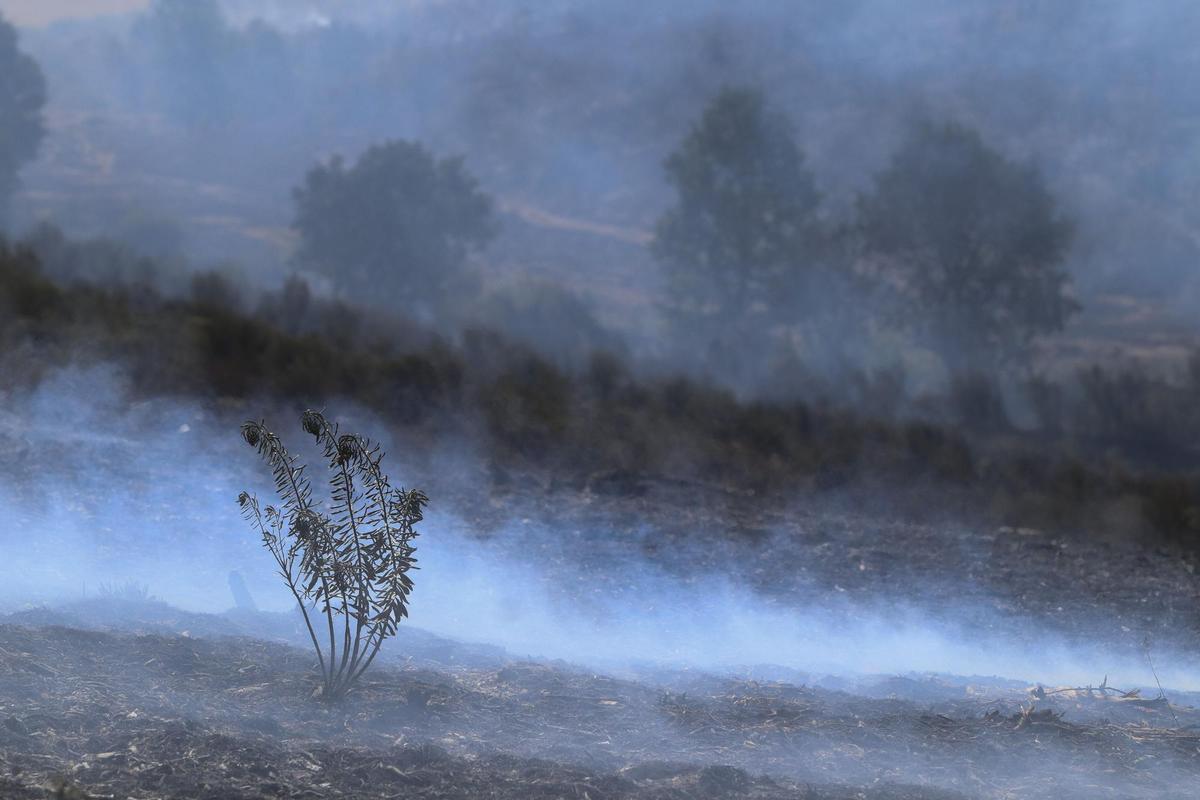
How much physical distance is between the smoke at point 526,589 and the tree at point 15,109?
42.0m

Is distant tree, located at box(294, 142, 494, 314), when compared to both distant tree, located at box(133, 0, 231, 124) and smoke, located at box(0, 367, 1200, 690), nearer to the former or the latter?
smoke, located at box(0, 367, 1200, 690)

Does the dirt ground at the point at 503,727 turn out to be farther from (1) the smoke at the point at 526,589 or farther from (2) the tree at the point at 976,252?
(2) the tree at the point at 976,252

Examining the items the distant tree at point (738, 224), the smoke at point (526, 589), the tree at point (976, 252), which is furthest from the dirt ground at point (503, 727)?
the distant tree at point (738, 224)

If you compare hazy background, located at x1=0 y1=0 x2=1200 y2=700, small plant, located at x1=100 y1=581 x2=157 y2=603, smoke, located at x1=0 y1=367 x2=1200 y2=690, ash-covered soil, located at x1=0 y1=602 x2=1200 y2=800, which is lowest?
ash-covered soil, located at x1=0 y1=602 x2=1200 y2=800

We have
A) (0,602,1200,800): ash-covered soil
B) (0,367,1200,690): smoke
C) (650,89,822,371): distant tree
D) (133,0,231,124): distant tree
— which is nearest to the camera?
(0,602,1200,800): ash-covered soil

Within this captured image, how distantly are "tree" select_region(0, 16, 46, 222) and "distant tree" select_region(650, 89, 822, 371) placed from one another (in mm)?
26462

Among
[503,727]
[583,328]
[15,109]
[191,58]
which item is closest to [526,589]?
[503,727]

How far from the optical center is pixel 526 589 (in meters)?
10.2

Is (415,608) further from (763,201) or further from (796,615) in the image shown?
(763,201)

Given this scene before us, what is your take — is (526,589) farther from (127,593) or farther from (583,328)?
(583,328)

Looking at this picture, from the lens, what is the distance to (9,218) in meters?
48.6

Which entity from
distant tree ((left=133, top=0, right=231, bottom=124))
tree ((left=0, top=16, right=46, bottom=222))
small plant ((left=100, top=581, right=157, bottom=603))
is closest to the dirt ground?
small plant ((left=100, top=581, right=157, bottom=603))

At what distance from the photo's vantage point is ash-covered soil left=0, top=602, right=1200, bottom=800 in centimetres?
504

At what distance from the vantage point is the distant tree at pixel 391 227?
45.9m
